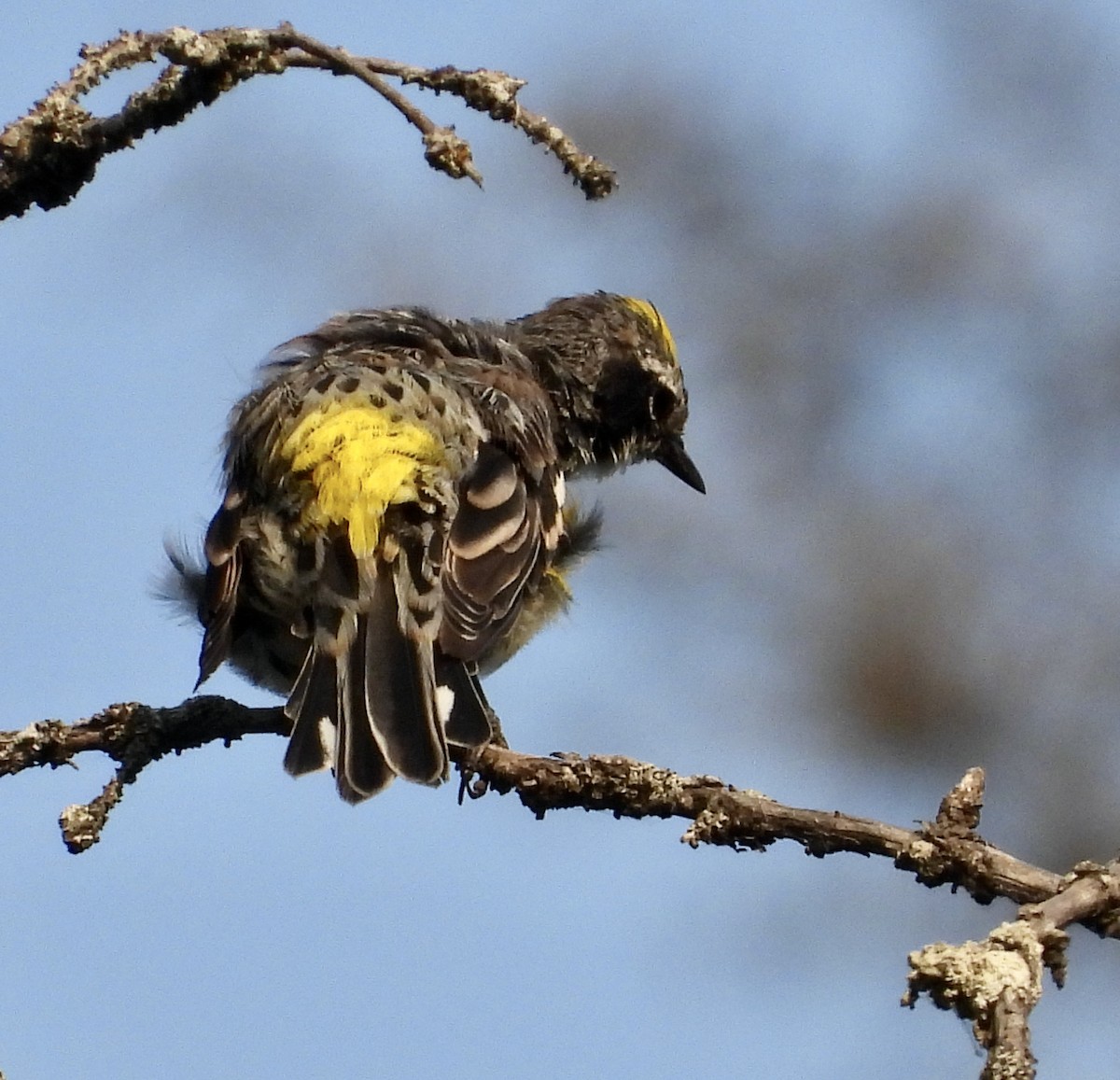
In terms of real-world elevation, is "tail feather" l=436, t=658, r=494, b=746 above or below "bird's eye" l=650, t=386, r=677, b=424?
below

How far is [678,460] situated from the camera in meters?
9.16

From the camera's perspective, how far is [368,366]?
7.11 metres

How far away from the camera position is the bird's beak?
9133mm

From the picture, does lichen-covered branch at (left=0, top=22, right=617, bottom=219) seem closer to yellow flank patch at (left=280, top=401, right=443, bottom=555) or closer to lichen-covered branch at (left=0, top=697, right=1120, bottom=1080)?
lichen-covered branch at (left=0, top=697, right=1120, bottom=1080)

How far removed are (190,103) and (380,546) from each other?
201cm

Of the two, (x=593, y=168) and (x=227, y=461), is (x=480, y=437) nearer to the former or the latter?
(x=227, y=461)

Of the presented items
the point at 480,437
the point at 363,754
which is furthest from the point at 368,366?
the point at 363,754

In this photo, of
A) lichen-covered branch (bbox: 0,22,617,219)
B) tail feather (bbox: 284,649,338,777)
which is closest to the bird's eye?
tail feather (bbox: 284,649,338,777)

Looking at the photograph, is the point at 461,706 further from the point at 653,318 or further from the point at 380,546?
the point at 653,318

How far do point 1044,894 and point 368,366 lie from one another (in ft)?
13.1

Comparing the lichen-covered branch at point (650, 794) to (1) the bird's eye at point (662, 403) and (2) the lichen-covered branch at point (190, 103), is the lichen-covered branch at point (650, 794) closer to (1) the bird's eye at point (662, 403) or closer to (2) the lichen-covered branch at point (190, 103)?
(2) the lichen-covered branch at point (190, 103)

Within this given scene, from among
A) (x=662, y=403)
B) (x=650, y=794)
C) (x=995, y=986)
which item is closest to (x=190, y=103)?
(x=650, y=794)

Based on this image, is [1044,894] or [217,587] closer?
[1044,894]

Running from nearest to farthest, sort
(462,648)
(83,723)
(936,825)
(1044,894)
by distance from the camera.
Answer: (1044,894), (936,825), (83,723), (462,648)
